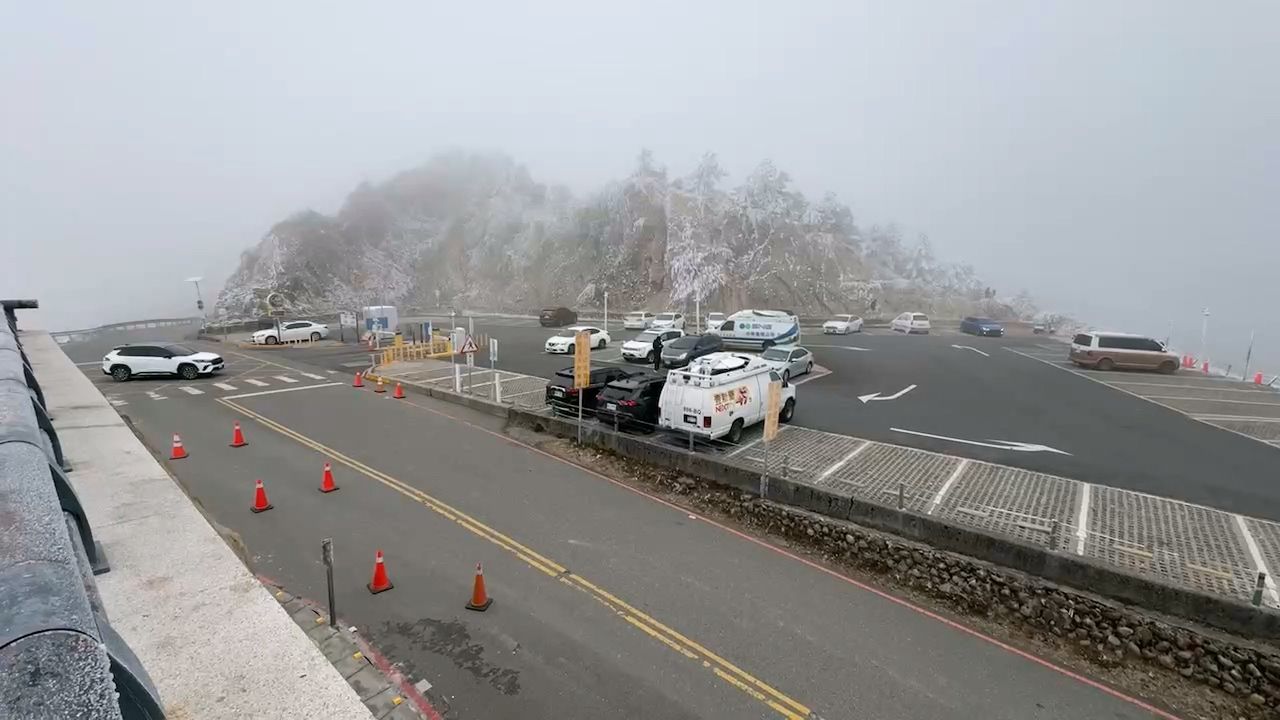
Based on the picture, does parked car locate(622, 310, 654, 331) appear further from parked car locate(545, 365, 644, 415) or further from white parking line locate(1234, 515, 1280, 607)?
white parking line locate(1234, 515, 1280, 607)

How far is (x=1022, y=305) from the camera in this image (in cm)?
8031

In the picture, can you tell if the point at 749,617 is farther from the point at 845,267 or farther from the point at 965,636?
the point at 845,267

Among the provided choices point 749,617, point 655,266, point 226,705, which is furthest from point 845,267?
point 226,705

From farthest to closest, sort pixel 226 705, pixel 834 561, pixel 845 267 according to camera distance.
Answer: pixel 845 267
pixel 834 561
pixel 226 705

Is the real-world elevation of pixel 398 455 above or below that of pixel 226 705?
below

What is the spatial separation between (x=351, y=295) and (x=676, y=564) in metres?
96.6

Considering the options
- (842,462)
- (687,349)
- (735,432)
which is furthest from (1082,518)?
(687,349)

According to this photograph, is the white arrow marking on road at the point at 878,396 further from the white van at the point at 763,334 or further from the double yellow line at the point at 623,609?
the double yellow line at the point at 623,609

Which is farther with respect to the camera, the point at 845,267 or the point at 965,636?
the point at 845,267

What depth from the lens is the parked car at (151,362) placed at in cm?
2573

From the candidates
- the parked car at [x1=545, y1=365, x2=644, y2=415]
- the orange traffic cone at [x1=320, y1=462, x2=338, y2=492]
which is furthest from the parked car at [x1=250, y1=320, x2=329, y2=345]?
the orange traffic cone at [x1=320, y1=462, x2=338, y2=492]

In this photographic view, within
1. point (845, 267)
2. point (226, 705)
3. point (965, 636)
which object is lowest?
point (965, 636)

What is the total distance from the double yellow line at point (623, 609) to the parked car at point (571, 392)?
607 cm

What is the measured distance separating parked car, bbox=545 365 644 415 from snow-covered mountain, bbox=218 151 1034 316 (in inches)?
2071
